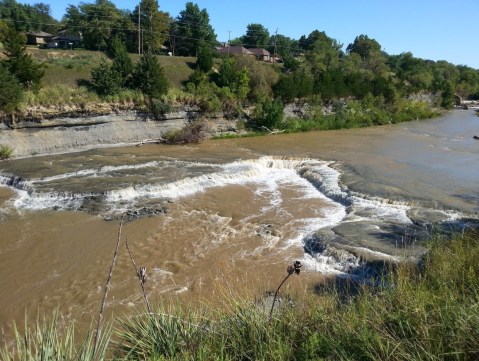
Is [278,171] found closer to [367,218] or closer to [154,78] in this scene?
[367,218]

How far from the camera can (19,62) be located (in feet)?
76.6

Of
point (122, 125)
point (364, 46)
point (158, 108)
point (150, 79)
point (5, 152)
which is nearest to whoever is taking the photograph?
point (5, 152)

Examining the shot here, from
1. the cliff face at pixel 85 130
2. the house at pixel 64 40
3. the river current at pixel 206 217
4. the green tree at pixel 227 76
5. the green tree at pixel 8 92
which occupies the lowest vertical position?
the river current at pixel 206 217

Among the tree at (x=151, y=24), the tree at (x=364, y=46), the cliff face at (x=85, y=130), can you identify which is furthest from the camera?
the tree at (x=364, y=46)

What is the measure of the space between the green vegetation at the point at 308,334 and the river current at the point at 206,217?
1.78 m

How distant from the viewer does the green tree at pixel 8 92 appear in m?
21.4

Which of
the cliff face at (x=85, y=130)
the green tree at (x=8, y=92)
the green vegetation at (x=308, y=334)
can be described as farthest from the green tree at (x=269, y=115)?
the green vegetation at (x=308, y=334)

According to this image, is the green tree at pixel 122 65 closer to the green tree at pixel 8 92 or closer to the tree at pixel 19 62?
the tree at pixel 19 62

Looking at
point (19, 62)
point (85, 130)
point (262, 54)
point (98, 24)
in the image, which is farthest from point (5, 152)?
point (262, 54)

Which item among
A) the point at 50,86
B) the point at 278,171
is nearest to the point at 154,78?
the point at 50,86

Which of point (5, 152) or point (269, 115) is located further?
point (269, 115)

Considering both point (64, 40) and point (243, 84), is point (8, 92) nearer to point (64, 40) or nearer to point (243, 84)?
point (243, 84)

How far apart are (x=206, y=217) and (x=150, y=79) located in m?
17.2

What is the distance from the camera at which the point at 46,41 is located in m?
52.0
